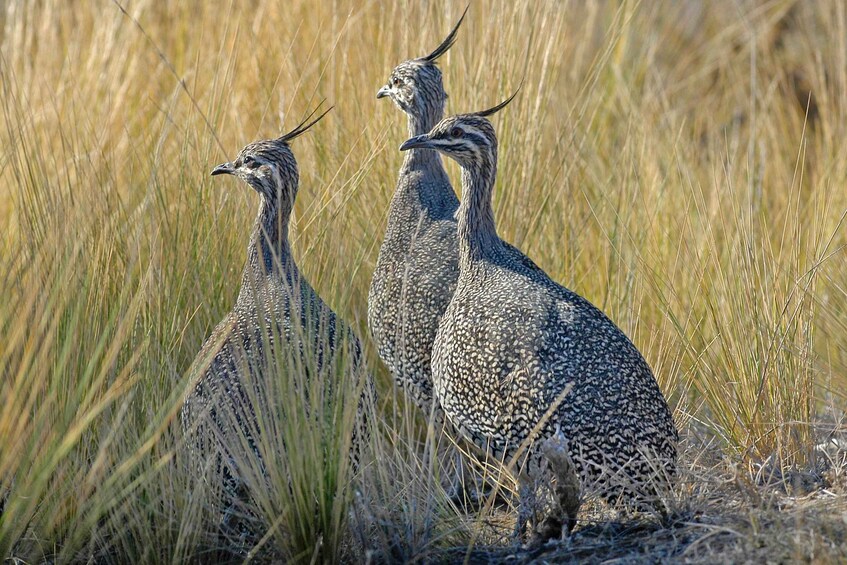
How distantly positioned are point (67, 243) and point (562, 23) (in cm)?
327

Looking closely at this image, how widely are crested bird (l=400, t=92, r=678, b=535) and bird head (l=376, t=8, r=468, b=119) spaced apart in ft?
3.24

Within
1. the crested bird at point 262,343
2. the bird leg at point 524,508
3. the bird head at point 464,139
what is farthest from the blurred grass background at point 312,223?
the bird head at point 464,139

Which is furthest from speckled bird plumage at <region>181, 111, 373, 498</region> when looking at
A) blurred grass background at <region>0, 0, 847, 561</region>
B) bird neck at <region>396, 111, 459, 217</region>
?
bird neck at <region>396, 111, 459, 217</region>

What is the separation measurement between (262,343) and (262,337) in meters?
0.27

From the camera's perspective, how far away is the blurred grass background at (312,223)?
12.2 feet

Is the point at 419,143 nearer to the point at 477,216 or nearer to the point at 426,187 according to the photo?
the point at 477,216

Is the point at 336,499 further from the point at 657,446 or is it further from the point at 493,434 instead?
the point at 657,446

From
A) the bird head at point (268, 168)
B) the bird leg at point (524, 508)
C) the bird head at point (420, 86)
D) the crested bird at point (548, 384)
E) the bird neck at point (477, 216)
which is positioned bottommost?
the bird leg at point (524, 508)

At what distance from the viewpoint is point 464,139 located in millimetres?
4699

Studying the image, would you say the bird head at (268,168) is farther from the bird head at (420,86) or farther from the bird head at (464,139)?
the bird head at (420,86)

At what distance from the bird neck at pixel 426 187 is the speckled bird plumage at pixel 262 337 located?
28.7 inches

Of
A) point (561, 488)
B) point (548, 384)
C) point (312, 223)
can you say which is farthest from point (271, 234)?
point (561, 488)

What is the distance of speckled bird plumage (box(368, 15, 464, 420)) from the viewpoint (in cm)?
495

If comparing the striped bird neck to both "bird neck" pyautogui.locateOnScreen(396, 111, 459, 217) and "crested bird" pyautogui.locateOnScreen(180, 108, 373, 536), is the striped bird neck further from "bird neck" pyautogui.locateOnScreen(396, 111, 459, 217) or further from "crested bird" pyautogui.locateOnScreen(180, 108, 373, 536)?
"bird neck" pyautogui.locateOnScreen(396, 111, 459, 217)
